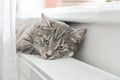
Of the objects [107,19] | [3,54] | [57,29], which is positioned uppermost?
[107,19]

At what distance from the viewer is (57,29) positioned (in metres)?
1.06

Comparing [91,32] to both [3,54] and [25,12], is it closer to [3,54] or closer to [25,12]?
[3,54]

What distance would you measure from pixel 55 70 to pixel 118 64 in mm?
219

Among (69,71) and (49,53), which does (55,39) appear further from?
(69,71)

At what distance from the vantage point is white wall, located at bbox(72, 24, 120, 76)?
0.74 m

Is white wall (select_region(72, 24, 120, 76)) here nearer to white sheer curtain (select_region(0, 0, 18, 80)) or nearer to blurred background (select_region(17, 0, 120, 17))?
white sheer curtain (select_region(0, 0, 18, 80))

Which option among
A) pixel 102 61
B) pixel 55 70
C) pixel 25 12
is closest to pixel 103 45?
pixel 102 61

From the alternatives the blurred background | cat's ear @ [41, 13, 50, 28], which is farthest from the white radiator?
the blurred background

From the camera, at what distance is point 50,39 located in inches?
40.0

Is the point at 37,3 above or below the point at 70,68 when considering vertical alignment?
above

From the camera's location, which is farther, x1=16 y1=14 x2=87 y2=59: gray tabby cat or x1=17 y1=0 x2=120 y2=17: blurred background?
x1=17 y1=0 x2=120 y2=17: blurred background

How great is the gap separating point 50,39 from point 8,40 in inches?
7.8

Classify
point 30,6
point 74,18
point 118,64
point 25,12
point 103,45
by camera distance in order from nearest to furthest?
point 118,64 → point 103,45 → point 74,18 → point 25,12 → point 30,6

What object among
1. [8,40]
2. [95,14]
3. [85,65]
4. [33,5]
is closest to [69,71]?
[85,65]
